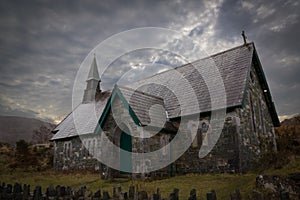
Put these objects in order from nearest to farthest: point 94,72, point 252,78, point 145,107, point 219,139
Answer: point 219,139 → point 145,107 → point 252,78 → point 94,72

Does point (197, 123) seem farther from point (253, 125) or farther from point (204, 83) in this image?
point (253, 125)

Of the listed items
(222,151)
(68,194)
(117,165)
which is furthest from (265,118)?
(68,194)

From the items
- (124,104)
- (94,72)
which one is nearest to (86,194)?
(124,104)

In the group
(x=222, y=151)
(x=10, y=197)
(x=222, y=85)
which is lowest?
(x=10, y=197)

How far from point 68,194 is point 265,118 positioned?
15.3 m

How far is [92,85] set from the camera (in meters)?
33.3

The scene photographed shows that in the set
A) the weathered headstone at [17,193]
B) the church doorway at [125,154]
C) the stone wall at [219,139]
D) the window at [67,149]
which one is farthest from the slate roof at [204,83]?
the weathered headstone at [17,193]

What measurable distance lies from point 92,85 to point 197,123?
69.7 feet

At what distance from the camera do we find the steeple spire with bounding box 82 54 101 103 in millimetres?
32312

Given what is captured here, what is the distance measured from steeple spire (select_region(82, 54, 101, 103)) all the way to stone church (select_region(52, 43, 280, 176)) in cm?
1578

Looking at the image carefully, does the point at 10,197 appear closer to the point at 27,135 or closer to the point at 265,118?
the point at 265,118

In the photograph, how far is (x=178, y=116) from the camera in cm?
1561

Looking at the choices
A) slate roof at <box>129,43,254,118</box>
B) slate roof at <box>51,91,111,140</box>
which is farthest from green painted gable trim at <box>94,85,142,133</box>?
slate roof at <box>51,91,111,140</box>

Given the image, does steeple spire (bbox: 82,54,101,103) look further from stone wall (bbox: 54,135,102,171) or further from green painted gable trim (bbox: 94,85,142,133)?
green painted gable trim (bbox: 94,85,142,133)
